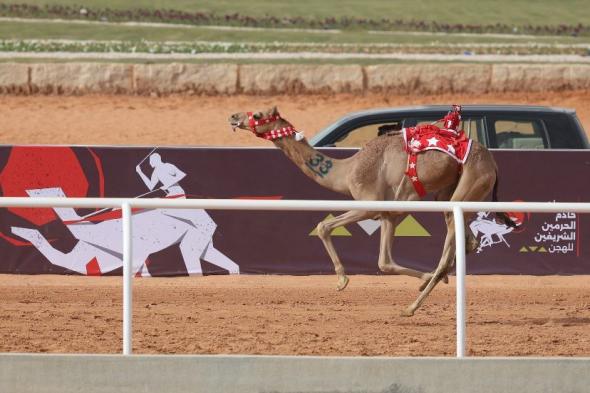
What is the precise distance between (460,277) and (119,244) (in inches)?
252

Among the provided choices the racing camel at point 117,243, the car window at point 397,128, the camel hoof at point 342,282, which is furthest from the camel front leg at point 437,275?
the car window at point 397,128

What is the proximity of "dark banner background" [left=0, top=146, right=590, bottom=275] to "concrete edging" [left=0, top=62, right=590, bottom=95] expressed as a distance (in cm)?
1349

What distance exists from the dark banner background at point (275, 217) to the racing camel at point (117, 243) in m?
0.08

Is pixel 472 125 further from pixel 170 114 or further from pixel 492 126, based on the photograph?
pixel 170 114

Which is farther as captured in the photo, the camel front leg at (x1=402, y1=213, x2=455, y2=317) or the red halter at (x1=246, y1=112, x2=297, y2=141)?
the red halter at (x1=246, y1=112, x2=297, y2=141)

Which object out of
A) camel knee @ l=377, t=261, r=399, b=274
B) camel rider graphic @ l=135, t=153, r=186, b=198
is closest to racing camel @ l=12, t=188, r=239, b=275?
camel rider graphic @ l=135, t=153, r=186, b=198

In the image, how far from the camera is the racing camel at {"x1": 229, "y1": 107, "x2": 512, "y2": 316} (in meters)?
12.5

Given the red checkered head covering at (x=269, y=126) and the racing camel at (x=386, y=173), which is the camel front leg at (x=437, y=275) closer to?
the racing camel at (x=386, y=173)

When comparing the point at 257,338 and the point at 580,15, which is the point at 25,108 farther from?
the point at 580,15

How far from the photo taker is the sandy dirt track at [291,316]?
1091 cm

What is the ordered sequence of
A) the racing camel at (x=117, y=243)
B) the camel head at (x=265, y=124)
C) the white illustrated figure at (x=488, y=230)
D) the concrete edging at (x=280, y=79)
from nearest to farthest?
the camel head at (x=265, y=124) < the racing camel at (x=117, y=243) < the white illustrated figure at (x=488, y=230) < the concrete edging at (x=280, y=79)

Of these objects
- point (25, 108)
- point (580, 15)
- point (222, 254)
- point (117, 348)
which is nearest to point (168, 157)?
point (222, 254)

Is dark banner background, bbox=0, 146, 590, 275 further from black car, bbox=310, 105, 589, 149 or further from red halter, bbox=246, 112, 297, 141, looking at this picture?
black car, bbox=310, 105, 589, 149

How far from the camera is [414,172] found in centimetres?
1286
